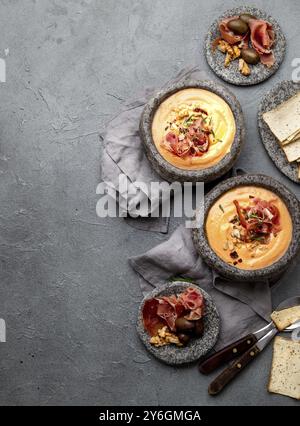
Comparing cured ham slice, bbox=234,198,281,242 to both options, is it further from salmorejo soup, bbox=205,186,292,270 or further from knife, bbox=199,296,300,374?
knife, bbox=199,296,300,374

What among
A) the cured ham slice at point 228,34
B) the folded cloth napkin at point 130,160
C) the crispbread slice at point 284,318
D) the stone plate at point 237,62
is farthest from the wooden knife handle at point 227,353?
the cured ham slice at point 228,34

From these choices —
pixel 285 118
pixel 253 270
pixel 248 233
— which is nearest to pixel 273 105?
pixel 285 118

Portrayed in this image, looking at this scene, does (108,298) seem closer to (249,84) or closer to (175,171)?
(175,171)

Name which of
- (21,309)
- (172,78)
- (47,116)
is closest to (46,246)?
(21,309)

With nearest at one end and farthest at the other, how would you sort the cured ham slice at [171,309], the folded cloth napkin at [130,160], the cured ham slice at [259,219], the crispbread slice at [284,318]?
the cured ham slice at [259,219] < the cured ham slice at [171,309] < the crispbread slice at [284,318] < the folded cloth napkin at [130,160]

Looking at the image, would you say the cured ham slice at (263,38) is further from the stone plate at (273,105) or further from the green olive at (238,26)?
the stone plate at (273,105)

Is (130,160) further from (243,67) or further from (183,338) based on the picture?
(183,338)
